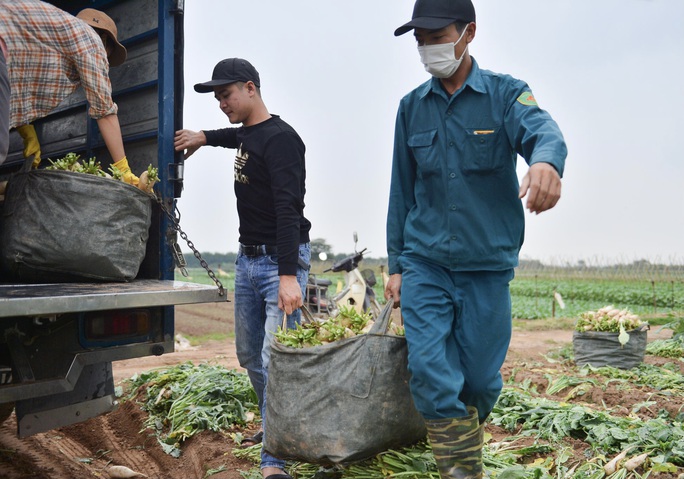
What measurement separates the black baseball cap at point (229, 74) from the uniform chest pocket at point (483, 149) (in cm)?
139

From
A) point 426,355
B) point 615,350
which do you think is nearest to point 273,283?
point 426,355

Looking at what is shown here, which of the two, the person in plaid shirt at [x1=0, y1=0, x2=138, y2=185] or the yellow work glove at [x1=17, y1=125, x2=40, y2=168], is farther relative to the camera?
the yellow work glove at [x1=17, y1=125, x2=40, y2=168]

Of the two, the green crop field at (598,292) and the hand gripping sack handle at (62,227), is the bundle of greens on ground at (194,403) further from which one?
the green crop field at (598,292)

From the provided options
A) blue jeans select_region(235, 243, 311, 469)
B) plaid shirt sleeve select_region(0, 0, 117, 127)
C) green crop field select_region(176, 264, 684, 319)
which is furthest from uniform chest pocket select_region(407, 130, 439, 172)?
green crop field select_region(176, 264, 684, 319)

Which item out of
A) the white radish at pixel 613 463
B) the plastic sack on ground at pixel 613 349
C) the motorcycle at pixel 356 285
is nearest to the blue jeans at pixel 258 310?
the white radish at pixel 613 463

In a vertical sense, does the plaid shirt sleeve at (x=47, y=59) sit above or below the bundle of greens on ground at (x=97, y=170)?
above

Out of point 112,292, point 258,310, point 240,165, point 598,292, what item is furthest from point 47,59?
point 598,292

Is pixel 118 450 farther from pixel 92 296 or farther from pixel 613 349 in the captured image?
pixel 613 349

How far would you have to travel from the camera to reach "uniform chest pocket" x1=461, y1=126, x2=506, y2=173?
2.55m

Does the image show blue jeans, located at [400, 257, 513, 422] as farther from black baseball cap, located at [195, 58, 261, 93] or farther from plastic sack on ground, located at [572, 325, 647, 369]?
plastic sack on ground, located at [572, 325, 647, 369]

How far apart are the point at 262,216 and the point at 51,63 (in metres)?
1.36

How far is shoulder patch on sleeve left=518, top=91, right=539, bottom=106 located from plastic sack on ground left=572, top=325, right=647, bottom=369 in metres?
5.32

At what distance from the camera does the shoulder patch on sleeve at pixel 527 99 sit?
2.43 meters

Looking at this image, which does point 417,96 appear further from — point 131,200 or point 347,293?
point 347,293
